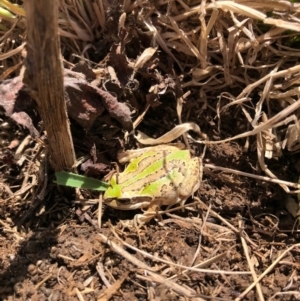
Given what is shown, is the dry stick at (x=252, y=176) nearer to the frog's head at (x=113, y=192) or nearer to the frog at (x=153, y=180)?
the frog at (x=153, y=180)

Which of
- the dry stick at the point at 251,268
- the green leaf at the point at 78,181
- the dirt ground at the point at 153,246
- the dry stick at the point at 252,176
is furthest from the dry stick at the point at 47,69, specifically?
the dry stick at the point at 251,268

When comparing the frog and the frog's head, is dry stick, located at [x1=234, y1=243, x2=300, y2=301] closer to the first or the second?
the frog

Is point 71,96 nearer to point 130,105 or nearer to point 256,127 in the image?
point 130,105

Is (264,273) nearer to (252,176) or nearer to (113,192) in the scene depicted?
(252,176)

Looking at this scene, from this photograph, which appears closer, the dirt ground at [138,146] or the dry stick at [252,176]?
the dirt ground at [138,146]

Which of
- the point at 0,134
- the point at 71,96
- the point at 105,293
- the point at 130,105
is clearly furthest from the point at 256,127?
the point at 0,134

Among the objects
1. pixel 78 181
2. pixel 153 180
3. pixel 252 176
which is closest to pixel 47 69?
pixel 78 181
